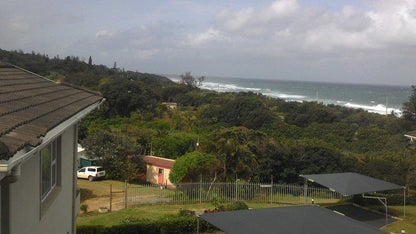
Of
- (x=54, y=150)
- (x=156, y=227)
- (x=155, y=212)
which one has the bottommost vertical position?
(x=155, y=212)

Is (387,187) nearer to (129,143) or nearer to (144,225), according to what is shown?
(144,225)

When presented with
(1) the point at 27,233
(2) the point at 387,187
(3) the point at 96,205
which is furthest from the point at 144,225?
(2) the point at 387,187

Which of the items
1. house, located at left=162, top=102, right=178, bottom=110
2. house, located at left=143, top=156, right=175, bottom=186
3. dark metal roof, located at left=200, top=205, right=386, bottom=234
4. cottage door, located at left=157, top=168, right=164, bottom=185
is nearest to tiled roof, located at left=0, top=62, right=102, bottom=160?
dark metal roof, located at left=200, top=205, right=386, bottom=234

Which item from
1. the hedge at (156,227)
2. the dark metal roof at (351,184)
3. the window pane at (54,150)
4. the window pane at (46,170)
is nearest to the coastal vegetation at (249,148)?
the dark metal roof at (351,184)

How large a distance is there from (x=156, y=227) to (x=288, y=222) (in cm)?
647

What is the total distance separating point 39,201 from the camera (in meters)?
5.29

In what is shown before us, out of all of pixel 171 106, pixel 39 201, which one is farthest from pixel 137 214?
pixel 171 106

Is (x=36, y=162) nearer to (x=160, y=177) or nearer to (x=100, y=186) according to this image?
(x=100, y=186)

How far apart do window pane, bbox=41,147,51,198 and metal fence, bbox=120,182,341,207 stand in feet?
37.9

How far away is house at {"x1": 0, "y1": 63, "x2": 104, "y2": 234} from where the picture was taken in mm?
3072

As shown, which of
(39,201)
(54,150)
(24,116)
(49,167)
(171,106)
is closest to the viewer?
(24,116)

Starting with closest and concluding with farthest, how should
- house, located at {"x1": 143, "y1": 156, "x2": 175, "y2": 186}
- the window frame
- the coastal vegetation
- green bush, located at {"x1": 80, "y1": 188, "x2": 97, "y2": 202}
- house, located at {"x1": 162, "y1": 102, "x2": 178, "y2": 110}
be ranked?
the window frame, green bush, located at {"x1": 80, "y1": 188, "x2": 97, "y2": 202}, the coastal vegetation, house, located at {"x1": 143, "y1": 156, "x2": 175, "y2": 186}, house, located at {"x1": 162, "y1": 102, "x2": 178, "y2": 110}

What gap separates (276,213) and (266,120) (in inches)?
1413

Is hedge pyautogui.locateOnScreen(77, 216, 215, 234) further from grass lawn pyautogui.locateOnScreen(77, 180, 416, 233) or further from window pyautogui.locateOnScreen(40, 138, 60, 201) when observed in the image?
window pyautogui.locateOnScreen(40, 138, 60, 201)
